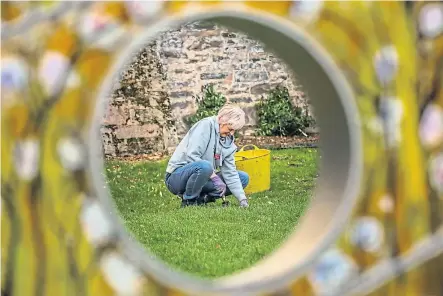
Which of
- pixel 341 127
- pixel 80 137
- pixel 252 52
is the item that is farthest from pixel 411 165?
pixel 252 52

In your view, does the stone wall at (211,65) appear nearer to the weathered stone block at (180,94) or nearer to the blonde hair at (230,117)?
the weathered stone block at (180,94)

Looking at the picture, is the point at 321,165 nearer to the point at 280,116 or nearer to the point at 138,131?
the point at 138,131

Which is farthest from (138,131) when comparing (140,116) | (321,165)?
(321,165)

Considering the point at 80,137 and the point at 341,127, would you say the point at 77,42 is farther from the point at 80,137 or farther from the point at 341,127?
the point at 341,127

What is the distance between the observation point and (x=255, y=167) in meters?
7.93

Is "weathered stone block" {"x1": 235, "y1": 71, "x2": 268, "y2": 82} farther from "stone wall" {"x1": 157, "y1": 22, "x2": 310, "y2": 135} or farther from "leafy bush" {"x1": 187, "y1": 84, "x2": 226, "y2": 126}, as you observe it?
"leafy bush" {"x1": 187, "y1": 84, "x2": 226, "y2": 126}

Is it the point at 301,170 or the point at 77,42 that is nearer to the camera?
the point at 77,42

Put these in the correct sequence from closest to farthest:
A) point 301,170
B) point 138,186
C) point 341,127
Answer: point 341,127, point 138,186, point 301,170

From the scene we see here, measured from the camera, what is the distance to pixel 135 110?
8.80 meters

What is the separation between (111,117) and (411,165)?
626cm

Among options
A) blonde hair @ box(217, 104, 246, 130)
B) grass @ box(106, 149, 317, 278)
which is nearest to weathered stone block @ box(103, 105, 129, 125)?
grass @ box(106, 149, 317, 278)

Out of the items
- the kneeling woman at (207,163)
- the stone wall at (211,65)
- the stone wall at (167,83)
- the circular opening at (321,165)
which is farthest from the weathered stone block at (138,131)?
the circular opening at (321,165)

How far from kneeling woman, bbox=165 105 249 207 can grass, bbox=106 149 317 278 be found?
15 cm

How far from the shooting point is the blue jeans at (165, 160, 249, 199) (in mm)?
6723
